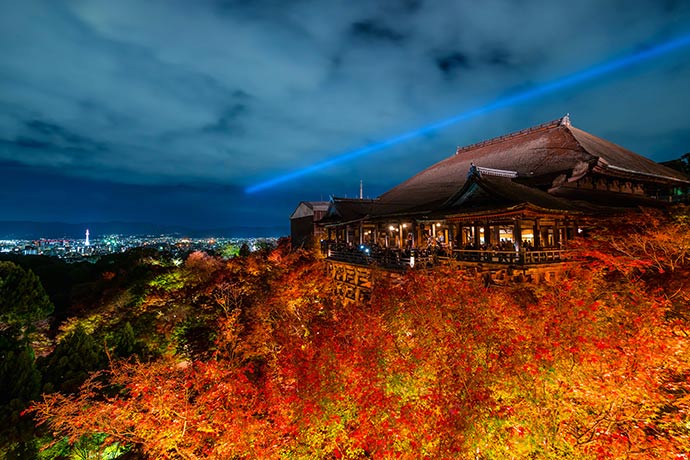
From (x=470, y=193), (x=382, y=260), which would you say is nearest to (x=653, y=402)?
(x=470, y=193)

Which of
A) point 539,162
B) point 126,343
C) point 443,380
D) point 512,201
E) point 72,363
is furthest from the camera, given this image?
point 539,162

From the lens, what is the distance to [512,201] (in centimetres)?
1447

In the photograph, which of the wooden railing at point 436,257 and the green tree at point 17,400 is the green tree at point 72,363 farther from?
the wooden railing at point 436,257

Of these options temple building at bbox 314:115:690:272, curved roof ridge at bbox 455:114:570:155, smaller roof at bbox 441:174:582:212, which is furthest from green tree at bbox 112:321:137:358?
curved roof ridge at bbox 455:114:570:155

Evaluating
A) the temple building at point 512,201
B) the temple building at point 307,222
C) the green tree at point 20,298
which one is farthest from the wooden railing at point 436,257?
the green tree at point 20,298

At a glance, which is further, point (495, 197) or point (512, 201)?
point (495, 197)

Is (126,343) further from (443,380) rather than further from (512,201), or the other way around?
(512,201)

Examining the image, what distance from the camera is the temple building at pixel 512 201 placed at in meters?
15.5

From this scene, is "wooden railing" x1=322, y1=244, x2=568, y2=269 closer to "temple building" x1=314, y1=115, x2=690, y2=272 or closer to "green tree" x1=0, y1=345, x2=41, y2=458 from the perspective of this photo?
"temple building" x1=314, y1=115, x2=690, y2=272

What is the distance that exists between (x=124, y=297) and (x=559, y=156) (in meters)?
34.6

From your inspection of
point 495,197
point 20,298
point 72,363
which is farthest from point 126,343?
point 495,197

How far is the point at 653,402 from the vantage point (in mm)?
8125

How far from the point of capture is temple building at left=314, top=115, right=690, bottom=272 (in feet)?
50.8

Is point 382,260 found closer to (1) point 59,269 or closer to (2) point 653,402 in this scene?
(2) point 653,402
